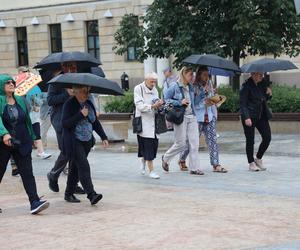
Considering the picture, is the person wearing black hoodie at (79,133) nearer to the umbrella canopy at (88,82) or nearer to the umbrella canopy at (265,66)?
the umbrella canopy at (88,82)

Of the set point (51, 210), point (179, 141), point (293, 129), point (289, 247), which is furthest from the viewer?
point (293, 129)

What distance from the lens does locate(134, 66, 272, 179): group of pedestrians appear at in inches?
425

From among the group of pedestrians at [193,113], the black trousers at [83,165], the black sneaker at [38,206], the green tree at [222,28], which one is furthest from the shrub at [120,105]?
the black sneaker at [38,206]

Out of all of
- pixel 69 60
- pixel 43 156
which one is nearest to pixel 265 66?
pixel 69 60

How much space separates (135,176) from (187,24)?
8.05m

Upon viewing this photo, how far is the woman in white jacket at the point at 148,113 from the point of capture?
10.8 metres

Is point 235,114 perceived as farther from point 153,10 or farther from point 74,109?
point 74,109

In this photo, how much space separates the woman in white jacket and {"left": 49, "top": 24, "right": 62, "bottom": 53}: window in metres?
29.2

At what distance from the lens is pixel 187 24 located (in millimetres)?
18391

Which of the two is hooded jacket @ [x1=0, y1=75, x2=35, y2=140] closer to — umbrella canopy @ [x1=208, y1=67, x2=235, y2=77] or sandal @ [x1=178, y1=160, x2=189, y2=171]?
sandal @ [x1=178, y1=160, x2=189, y2=171]

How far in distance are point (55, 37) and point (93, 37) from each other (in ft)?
8.56

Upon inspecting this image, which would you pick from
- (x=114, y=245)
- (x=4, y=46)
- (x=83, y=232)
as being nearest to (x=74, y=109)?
(x=83, y=232)

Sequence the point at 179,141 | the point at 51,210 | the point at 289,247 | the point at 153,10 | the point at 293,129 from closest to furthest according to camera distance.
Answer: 1. the point at 289,247
2. the point at 51,210
3. the point at 179,141
4. the point at 293,129
5. the point at 153,10

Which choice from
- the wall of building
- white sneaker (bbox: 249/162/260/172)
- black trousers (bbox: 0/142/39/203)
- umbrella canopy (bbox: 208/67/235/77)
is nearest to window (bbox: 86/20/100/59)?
the wall of building
